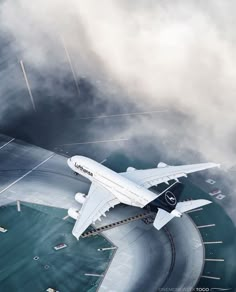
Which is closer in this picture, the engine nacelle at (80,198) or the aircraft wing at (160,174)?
the engine nacelle at (80,198)

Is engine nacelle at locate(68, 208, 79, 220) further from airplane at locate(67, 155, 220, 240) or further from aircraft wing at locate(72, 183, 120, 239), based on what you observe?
aircraft wing at locate(72, 183, 120, 239)

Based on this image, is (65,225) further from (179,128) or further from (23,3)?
(23,3)

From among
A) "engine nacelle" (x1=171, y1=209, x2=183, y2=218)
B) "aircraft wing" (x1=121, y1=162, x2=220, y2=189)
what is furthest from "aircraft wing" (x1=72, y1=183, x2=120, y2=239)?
"engine nacelle" (x1=171, y1=209, x2=183, y2=218)

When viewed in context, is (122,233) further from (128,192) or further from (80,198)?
(80,198)

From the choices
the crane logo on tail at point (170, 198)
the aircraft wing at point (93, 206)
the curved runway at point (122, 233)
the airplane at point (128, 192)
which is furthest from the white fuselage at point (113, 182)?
the curved runway at point (122, 233)

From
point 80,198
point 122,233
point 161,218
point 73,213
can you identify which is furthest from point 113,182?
point 161,218

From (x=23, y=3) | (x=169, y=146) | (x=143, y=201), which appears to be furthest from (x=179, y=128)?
(x=23, y=3)

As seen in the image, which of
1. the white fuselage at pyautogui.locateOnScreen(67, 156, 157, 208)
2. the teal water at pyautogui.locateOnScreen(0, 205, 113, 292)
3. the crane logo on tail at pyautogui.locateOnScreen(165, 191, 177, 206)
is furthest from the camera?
the white fuselage at pyautogui.locateOnScreen(67, 156, 157, 208)

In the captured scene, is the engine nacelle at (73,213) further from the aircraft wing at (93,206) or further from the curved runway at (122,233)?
the curved runway at (122,233)
